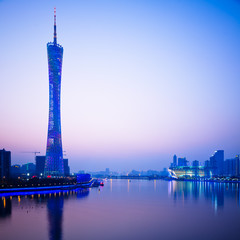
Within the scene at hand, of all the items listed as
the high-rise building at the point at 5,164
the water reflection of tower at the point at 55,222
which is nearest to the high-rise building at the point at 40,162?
the high-rise building at the point at 5,164

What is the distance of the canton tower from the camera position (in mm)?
95062

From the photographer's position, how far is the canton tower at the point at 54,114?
95.1 metres

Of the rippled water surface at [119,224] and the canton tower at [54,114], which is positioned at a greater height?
the canton tower at [54,114]

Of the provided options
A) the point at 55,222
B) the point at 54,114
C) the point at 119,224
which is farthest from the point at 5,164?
the point at 119,224

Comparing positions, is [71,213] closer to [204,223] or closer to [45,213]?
[45,213]

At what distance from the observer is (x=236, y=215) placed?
47688 millimetres

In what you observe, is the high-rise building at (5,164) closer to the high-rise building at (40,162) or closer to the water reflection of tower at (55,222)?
the water reflection of tower at (55,222)

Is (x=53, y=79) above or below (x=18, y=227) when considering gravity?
above

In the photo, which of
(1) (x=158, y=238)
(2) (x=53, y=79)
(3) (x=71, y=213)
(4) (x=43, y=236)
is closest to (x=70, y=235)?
(4) (x=43, y=236)

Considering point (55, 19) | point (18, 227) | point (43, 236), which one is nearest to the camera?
point (43, 236)

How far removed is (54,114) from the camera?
94812 mm

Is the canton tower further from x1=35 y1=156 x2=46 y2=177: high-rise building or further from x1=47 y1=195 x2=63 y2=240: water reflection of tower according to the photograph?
x1=35 y1=156 x2=46 y2=177: high-rise building

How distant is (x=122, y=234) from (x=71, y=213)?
16.0m

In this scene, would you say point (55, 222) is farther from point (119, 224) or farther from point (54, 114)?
point (54, 114)
